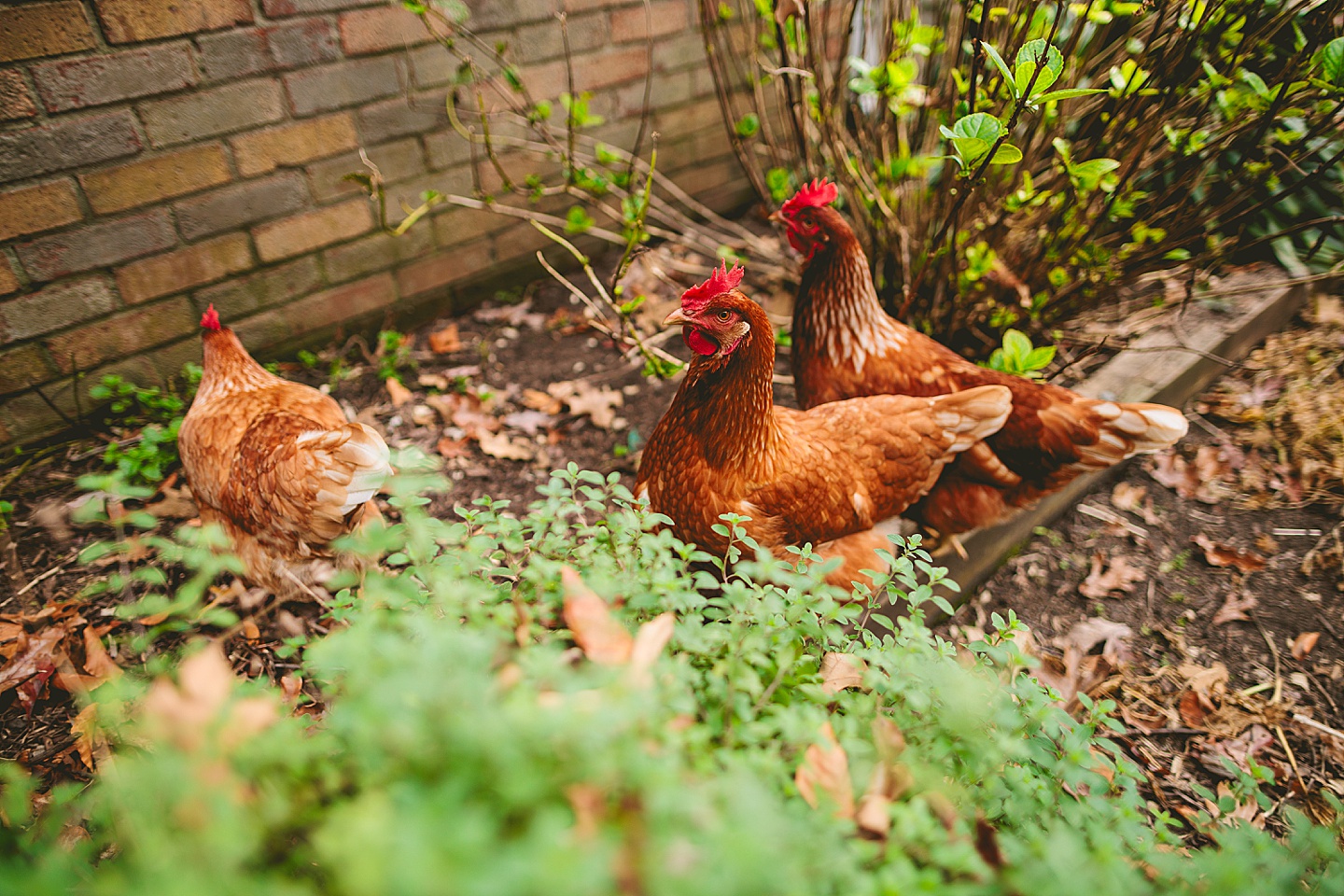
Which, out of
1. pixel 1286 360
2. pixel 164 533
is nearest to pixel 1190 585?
pixel 1286 360

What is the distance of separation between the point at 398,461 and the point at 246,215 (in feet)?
7.96

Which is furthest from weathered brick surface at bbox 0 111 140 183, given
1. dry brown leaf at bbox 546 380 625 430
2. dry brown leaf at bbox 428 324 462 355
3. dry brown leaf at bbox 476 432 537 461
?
dry brown leaf at bbox 546 380 625 430

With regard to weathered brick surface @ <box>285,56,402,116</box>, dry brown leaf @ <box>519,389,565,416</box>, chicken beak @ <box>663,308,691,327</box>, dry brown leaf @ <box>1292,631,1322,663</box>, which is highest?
weathered brick surface @ <box>285,56,402,116</box>

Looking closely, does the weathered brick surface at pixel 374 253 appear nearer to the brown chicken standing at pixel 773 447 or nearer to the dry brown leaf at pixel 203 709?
the brown chicken standing at pixel 773 447

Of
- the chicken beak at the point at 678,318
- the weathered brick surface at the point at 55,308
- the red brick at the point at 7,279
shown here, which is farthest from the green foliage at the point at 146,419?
the chicken beak at the point at 678,318

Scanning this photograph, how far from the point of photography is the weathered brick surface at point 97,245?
2.60 metres

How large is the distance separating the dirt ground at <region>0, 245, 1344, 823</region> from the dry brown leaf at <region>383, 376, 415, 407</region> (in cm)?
1

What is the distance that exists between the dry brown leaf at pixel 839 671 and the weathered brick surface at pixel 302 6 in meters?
3.28

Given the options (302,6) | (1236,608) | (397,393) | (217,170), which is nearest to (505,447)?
(397,393)

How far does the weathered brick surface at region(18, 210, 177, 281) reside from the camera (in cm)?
260

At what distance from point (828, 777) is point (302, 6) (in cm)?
348

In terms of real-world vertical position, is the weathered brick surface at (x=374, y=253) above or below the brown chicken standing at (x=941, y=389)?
above

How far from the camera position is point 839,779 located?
0.94 metres

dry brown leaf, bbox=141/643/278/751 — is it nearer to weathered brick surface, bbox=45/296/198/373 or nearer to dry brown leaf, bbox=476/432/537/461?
dry brown leaf, bbox=476/432/537/461
